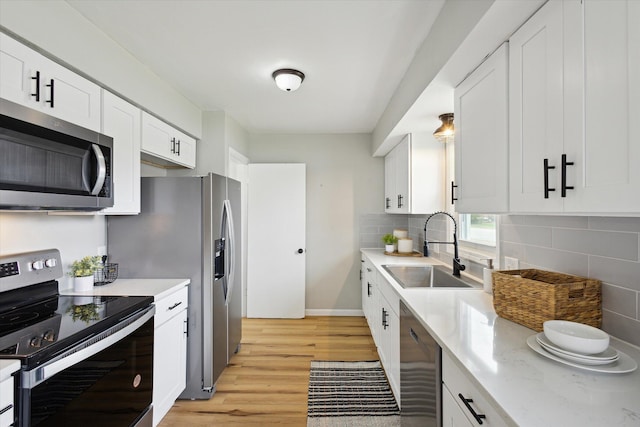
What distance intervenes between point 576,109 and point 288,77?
1925 mm

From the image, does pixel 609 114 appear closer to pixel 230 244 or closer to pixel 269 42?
pixel 269 42

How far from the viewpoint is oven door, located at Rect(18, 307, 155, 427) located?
120 centimetres

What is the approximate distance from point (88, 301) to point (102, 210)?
52 centimetres

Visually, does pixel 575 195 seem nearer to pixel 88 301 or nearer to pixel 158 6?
pixel 158 6

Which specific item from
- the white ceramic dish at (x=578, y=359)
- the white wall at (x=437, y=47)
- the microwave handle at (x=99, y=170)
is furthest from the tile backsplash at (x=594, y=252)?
the microwave handle at (x=99, y=170)

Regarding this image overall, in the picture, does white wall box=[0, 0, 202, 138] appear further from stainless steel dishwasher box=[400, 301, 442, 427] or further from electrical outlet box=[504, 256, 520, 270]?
electrical outlet box=[504, 256, 520, 270]

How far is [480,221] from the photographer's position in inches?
101

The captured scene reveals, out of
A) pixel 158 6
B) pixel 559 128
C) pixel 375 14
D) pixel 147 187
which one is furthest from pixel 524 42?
pixel 147 187

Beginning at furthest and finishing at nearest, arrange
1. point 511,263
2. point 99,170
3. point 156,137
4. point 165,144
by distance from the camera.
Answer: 1. point 165,144
2. point 156,137
3. point 511,263
4. point 99,170

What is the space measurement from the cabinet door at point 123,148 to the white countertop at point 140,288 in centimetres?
50

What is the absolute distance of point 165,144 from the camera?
2.71 metres

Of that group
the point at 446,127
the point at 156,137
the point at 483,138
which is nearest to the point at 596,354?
the point at 483,138

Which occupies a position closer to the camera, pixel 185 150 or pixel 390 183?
pixel 185 150

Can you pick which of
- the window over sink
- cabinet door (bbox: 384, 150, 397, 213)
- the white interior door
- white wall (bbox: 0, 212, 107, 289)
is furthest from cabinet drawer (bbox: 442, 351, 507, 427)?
the white interior door
